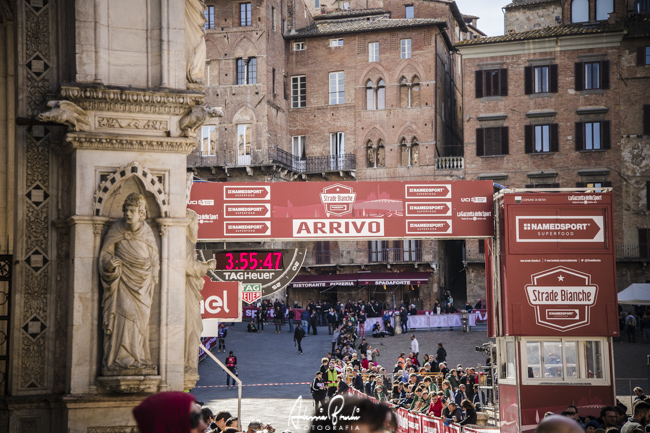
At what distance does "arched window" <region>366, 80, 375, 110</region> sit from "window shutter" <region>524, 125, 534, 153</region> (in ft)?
35.0

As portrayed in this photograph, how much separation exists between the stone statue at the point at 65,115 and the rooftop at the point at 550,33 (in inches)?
1833

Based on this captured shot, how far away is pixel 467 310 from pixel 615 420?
36124mm

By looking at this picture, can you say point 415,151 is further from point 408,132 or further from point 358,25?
point 358,25

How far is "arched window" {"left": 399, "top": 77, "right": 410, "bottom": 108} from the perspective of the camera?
59031 mm

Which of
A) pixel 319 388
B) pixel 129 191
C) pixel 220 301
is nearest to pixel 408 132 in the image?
pixel 319 388

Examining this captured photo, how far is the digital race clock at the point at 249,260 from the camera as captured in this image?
19.6 m

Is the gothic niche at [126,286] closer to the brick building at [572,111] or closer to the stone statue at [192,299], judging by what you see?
the stone statue at [192,299]

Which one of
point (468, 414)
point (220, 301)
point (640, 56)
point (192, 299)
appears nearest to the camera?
point (192, 299)

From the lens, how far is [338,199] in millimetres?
21391

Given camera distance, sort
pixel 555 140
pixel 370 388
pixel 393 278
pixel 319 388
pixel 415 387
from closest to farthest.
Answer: pixel 415 387 → pixel 319 388 → pixel 370 388 → pixel 555 140 → pixel 393 278

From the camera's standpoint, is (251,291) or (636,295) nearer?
(251,291)

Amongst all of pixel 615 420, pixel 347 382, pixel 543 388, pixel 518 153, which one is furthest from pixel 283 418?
pixel 518 153

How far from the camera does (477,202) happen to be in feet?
69.8

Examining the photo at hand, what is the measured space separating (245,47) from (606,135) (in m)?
23.1
